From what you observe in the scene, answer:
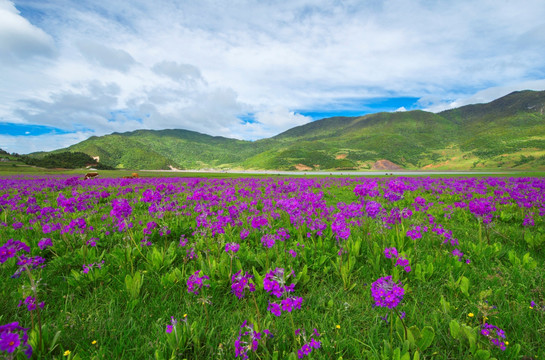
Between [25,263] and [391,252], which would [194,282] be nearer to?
[25,263]

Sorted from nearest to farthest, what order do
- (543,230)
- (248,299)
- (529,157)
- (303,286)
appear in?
1. (248,299)
2. (303,286)
3. (543,230)
4. (529,157)

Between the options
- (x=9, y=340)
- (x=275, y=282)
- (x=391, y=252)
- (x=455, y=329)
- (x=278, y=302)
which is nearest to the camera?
(x=9, y=340)

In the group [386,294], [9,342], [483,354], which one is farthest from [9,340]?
[483,354]

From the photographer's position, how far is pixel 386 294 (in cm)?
216

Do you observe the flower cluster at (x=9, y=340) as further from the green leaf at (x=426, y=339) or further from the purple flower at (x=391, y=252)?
the purple flower at (x=391, y=252)

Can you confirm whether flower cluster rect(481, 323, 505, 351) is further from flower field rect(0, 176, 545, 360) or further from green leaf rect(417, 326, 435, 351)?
green leaf rect(417, 326, 435, 351)

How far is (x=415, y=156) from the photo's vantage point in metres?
167

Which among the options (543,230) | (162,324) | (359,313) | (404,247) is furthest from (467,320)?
(543,230)

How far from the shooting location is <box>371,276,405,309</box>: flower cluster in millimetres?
2080

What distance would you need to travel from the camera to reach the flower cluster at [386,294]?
208cm

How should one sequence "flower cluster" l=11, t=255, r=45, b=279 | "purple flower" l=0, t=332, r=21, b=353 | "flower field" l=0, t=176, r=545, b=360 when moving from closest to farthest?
1. "purple flower" l=0, t=332, r=21, b=353
2. "flower field" l=0, t=176, r=545, b=360
3. "flower cluster" l=11, t=255, r=45, b=279

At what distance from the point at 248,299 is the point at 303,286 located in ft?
3.05

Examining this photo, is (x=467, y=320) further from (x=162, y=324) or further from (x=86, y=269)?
(x=86, y=269)

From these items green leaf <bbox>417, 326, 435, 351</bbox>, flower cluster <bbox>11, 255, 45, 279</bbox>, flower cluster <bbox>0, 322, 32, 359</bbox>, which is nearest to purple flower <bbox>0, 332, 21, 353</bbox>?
flower cluster <bbox>0, 322, 32, 359</bbox>
